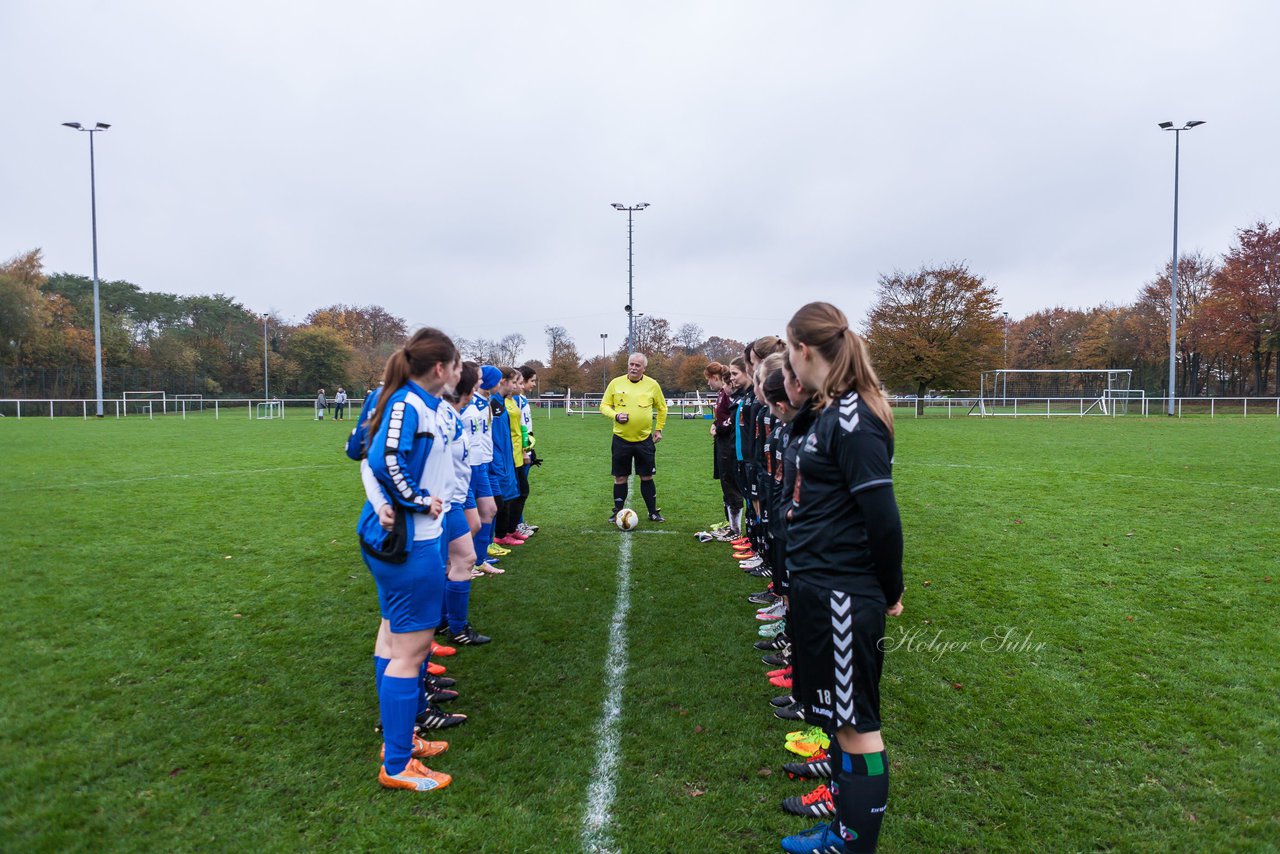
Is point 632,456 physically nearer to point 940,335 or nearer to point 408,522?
point 408,522

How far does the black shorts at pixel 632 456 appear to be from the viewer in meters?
8.44

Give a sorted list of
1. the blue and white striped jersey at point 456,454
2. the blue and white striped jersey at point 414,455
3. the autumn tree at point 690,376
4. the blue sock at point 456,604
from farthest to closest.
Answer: the autumn tree at point 690,376 → the blue sock at point 456,604 → the blue and white striped jersey at point 456,454 → the blue and white striped jersey at point 414,455

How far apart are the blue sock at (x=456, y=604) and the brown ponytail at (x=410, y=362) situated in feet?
6.46

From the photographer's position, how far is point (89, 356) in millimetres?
52406

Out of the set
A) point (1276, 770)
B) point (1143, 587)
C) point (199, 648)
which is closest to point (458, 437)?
point (199, 648)

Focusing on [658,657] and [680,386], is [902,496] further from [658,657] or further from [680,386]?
[680,386]

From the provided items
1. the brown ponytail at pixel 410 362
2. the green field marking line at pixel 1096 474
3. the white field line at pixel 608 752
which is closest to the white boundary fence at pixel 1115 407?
the green field marking line at pixel 1096 474

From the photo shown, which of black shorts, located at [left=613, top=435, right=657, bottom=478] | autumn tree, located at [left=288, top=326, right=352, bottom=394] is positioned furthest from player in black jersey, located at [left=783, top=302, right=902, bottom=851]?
autumn tree, located at [left=288, top=326, right=352, bottom=394]

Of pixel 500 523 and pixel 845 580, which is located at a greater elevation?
pixel 845 580

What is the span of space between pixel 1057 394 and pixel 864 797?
175ft

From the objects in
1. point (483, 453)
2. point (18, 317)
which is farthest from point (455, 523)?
point (18, 317)

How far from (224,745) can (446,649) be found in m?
1.50

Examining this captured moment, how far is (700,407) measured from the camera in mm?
39594

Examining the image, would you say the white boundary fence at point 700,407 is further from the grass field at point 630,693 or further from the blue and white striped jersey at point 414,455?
the blue and white striped jersey at point 414,455
